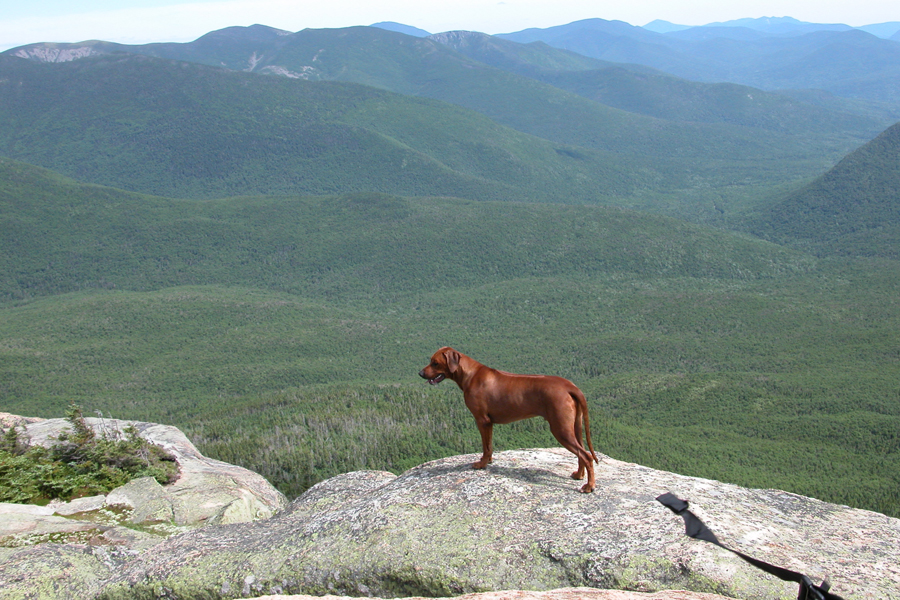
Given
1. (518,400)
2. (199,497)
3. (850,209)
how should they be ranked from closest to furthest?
1. (518,400)
2. (199,497)
3. (850,209)

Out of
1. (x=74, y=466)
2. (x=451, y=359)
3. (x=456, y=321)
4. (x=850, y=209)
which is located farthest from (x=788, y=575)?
(x=850, y=209)

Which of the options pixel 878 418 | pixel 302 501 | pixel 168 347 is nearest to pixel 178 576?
pixel 302 501

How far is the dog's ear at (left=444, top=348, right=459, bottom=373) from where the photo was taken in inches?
531

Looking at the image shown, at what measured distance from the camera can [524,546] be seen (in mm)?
10672

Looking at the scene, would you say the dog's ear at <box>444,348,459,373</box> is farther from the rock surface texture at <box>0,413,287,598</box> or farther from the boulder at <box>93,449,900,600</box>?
the rock surface texture at <box>0,413,287,598</box>

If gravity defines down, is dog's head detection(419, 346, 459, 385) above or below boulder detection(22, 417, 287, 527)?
above

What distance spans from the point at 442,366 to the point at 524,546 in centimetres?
424

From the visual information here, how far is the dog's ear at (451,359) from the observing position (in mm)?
13500

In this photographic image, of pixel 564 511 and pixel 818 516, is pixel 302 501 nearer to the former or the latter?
pixel 564 511

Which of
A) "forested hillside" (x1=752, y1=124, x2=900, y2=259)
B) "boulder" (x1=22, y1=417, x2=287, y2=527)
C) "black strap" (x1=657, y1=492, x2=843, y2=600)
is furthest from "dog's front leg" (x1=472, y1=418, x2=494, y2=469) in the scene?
"forested hillside" (x1=752, y1=124, x2=900, y2=259)

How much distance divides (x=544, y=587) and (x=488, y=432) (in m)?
3.96

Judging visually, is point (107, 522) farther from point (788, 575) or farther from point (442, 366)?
point (788, 575)

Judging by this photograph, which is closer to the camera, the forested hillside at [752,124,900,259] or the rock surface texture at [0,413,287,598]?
the rock surface texture at [0,413,287,598]

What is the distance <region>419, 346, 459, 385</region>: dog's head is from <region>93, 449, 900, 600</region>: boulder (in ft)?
7.15
